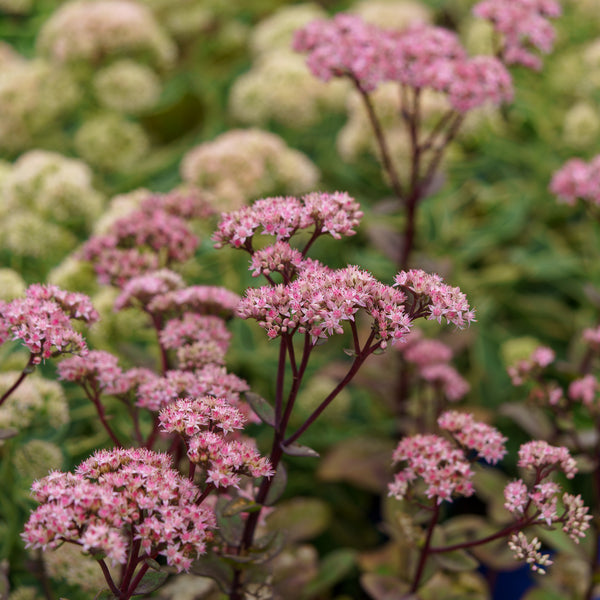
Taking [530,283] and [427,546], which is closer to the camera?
[427,546]

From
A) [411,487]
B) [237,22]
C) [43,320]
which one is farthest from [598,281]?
[237,22]

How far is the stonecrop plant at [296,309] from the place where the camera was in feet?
2.55

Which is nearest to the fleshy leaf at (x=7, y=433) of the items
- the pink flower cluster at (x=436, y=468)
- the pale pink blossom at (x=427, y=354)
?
the pink flower cluster at (x=436, y=468)

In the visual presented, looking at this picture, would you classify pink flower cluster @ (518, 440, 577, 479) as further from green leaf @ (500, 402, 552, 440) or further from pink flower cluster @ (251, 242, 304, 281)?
green leaf @ (500, 402, 552, 440)

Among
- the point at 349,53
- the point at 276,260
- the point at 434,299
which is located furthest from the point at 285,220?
the point at 349,53

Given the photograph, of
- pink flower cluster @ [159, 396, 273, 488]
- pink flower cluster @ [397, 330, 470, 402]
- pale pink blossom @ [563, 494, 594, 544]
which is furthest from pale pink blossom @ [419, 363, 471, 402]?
pink flower cluster @ [159, 396, 273, 488]

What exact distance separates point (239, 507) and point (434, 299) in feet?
0.99

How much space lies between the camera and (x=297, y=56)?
2236mm

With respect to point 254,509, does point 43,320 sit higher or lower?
higher

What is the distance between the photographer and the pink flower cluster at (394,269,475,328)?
2.47 ft

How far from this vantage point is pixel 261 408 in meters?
0.85

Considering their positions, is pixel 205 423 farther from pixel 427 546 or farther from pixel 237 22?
pixel 237 22

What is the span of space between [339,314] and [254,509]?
9.7 inches

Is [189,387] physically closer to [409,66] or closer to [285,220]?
[285,220]
